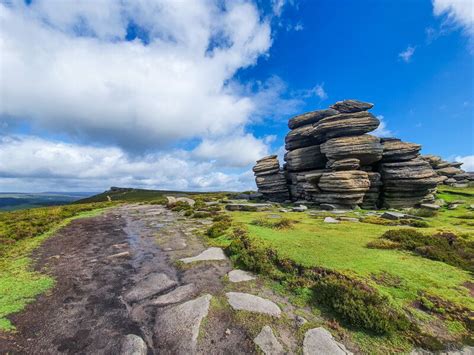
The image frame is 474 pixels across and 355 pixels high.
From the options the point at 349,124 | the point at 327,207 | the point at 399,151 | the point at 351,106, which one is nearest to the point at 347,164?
the point at 349,124

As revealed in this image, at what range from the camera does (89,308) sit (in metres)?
6.41

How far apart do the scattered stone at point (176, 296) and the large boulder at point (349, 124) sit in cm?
3192

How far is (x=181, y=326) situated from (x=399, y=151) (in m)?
36.4

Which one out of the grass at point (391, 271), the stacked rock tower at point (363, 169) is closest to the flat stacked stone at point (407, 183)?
the stacked rock tower at point (363, 169)

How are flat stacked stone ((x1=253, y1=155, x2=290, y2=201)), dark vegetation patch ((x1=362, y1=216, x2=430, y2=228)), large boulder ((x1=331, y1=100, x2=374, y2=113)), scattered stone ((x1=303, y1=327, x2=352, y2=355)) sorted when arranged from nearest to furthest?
scattered stone ((x1=303, y1=327, x2=352, y2=355)), dark vegetation patch ((x1=362, y1=216, x2=430, y2=228)), large boulder ((x1=331, y1=100, x2=374, y2=113)), flat stacked stone ((x1=253, y1=155, x2=290, y2=201))

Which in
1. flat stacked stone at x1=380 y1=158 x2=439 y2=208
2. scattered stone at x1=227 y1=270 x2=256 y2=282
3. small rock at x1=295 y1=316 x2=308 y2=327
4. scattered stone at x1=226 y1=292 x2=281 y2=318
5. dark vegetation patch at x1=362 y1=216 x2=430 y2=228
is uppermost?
flat stacked stone at x1=380 y1=158 x2=439 y2=208

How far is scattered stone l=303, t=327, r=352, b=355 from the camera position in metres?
4.68

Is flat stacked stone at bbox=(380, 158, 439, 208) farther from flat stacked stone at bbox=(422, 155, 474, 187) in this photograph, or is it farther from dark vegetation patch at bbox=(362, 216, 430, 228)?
flat stacked stone at bbox=(422, 155, 474, 187)

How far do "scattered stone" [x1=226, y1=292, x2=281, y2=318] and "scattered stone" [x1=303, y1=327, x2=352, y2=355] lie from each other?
3.29 ft

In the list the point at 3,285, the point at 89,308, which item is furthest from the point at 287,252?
the point at 3,285

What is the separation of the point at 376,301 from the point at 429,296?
184 cm

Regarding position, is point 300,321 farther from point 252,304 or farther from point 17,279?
point 17,279

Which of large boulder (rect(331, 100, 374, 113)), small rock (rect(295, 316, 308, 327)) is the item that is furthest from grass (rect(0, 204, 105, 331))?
large boulder (rect(331, 100, 374, 113))

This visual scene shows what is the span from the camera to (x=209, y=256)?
10.8 metres
